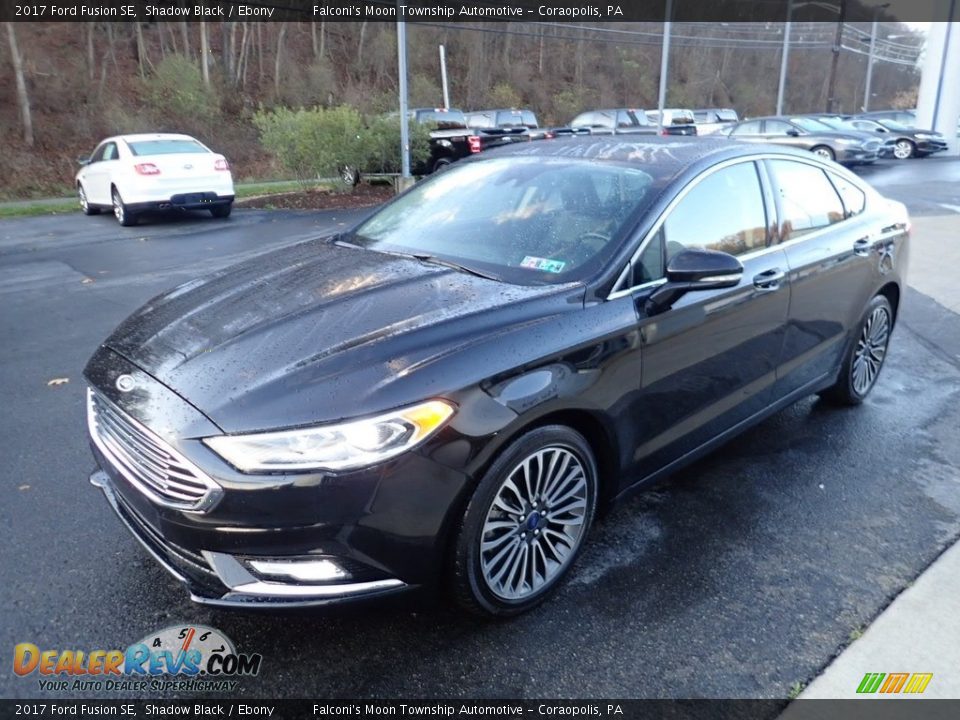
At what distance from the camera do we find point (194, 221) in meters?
13.4

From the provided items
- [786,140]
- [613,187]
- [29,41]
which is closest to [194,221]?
[613,187]

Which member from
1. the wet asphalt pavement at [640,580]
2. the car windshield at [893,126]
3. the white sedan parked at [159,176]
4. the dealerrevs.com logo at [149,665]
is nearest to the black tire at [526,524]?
the wet asphalt pavement at [640,580]

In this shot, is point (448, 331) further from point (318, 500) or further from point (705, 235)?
point (705, 235)

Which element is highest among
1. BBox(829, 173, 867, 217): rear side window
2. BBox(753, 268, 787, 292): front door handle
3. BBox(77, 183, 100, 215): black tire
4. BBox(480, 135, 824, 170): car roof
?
BBox(480, 135, 824, 170): car roof

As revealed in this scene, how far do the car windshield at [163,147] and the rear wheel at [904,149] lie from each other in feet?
78.6

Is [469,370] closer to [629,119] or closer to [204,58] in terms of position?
[629,119]

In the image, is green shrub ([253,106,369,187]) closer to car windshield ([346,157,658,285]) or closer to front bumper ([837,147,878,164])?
car windshield ([346,157,658,285])

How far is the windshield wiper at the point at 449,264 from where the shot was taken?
3.19 m

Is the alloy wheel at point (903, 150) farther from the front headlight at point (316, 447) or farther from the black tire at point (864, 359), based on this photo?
the front headlight at point (316, 447)

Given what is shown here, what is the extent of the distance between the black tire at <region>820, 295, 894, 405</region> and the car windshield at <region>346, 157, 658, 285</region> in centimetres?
214

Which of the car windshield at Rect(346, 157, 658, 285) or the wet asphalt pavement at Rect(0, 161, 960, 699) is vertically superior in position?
the car windshield at Rect(346, 157, 658, 285)

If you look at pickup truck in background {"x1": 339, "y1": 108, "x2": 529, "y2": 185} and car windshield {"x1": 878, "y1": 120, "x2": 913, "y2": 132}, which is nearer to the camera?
pickup truck in background {"x1": 339, "y1": 108, "x2": 529, "y2": 185}

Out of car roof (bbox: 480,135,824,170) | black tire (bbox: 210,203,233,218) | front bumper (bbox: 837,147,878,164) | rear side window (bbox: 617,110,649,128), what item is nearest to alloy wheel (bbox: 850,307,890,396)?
car roof (bbox: 480,135,824,170)

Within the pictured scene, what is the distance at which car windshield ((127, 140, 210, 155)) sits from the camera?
12852 mm
